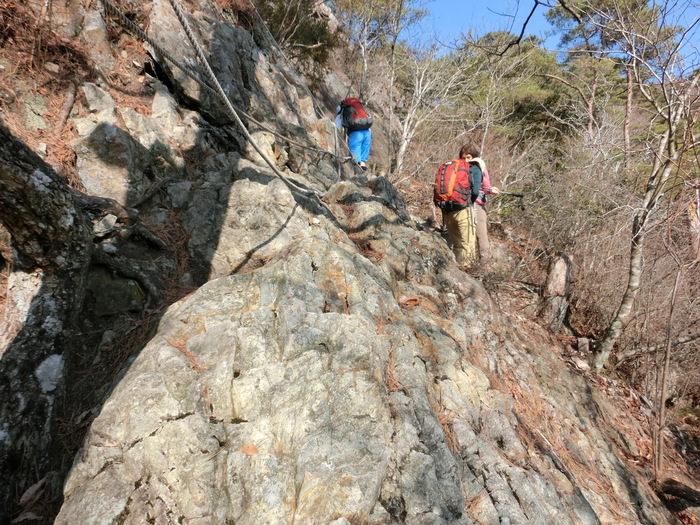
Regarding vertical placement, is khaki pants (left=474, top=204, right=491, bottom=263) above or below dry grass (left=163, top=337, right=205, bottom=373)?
above

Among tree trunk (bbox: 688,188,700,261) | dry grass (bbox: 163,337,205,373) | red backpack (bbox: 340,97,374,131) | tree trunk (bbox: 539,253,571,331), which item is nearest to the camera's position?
dry grass (bbox: 163,337,205,373)

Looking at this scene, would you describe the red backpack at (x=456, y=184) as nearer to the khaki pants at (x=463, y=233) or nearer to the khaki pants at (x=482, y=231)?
the khaki pants at (x=463, y=233)

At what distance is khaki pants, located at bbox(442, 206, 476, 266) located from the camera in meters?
5.44

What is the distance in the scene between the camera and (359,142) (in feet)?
25.0

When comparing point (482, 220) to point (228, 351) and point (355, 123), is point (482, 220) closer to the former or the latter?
point (355, 123)

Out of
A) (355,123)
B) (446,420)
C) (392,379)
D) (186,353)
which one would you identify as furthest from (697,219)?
(186,353)

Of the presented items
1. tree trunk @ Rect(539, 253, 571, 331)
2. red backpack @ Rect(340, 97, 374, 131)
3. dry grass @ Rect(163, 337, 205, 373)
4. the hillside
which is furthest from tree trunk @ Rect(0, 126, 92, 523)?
tree trunk @ Rect(539, 253, 571, 331)

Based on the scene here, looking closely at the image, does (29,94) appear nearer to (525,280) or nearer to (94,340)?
(94,340)

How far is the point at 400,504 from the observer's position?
2.15m

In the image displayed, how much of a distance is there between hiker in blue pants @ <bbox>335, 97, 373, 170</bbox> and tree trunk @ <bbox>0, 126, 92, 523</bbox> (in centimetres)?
566

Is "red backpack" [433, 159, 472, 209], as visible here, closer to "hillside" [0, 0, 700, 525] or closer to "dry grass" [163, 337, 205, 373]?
"hillside" [0, 0, 700, 525]

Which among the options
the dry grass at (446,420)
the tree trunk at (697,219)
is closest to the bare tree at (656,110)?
the tree trunk at (697,219)

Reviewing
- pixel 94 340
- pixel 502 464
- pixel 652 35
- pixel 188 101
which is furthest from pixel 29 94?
pixel 652 35

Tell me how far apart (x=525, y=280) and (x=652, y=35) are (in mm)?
4065
